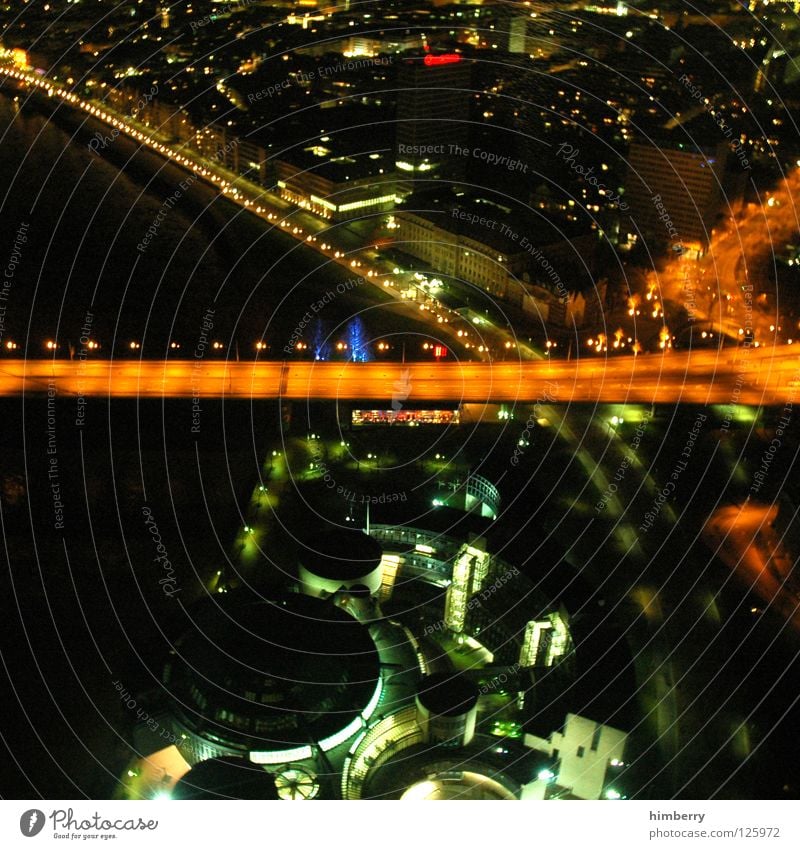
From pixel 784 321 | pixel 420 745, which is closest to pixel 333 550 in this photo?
pixel 420 745

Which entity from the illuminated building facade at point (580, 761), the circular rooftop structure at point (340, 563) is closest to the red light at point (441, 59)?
the circular rooftop structure at point (340, 563)

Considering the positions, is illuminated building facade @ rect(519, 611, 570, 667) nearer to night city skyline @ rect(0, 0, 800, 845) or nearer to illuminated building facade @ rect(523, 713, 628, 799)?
night city skyline @ rect(0, 0, 800, 845)

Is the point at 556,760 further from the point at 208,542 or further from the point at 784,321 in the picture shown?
the point at 784,321

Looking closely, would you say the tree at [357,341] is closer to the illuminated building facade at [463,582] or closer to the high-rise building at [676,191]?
the illuminated building facade at [463,582]

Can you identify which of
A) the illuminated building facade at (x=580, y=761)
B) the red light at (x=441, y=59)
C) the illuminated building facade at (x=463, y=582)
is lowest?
the illuminated building facade at (x=580, y=761)

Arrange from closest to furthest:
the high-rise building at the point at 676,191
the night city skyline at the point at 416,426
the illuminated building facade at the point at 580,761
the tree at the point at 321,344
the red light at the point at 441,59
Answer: the illuminated building facade at the point at 580,761 < the night city skyline at the point at 416,426 < the red light at the point at 441,59 < the tree at the point at 321,344 < the high-rise building at the point at 676,191
